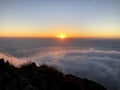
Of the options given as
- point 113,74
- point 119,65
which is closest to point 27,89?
point 113,74

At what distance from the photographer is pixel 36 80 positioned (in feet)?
60.1

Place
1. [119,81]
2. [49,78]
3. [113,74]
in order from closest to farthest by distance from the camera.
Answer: [49,78] → [119,81] → [113,74]

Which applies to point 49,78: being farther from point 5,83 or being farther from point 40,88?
point 5,83

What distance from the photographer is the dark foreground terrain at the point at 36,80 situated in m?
16.8

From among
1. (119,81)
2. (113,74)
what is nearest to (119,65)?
(113,74)

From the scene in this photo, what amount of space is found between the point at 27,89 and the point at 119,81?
9520cm

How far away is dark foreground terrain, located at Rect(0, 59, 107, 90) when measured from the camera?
16.8 metres

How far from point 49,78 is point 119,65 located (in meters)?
129

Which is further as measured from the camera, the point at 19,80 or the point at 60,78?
the point at 60,78

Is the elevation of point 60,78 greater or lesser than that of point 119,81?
greater

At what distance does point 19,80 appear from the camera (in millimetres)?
17109

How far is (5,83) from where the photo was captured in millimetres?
16844

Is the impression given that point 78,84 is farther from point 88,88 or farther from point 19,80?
point 19,80

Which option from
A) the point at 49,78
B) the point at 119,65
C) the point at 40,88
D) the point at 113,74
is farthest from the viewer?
the point at 119,65
